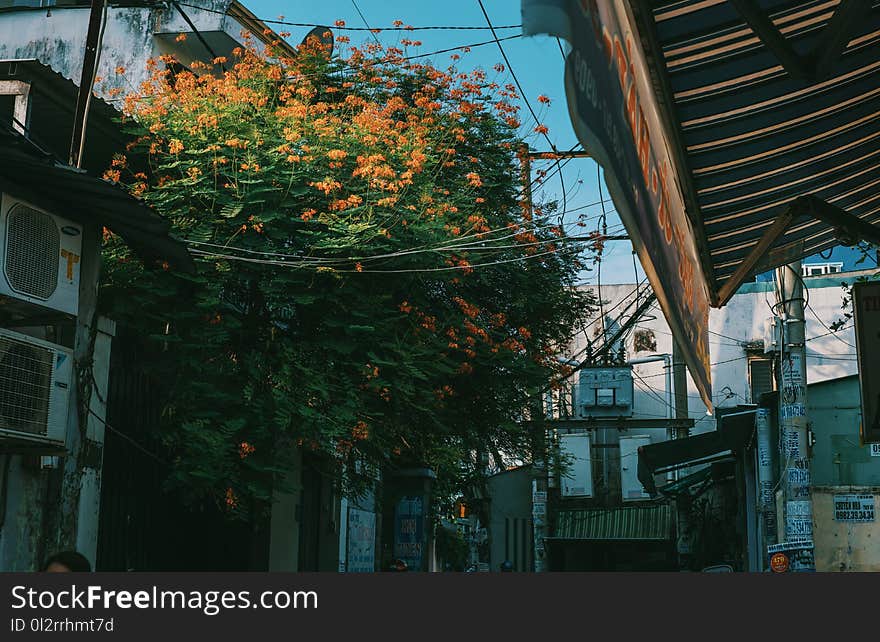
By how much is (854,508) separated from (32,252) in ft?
37.9

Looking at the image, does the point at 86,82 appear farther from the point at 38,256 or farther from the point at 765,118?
the point at 765,118

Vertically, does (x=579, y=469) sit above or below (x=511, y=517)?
above

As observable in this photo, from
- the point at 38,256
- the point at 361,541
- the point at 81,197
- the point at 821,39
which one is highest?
the point at 81,197

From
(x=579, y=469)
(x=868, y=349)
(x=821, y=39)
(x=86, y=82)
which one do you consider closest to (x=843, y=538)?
(x=868, y=349)

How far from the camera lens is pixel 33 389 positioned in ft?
26.5

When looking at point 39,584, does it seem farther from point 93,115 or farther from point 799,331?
point 799,331

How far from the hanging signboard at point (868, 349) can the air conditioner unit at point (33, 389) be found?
5.99 meters

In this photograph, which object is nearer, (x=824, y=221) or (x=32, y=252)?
(x=824, y=221)

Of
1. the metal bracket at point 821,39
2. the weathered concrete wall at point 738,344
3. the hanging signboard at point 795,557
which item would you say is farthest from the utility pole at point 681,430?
the metal bracket at point 821,39

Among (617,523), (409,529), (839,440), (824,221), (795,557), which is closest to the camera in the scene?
(824,221)

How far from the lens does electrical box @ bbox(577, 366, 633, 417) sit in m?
28.9

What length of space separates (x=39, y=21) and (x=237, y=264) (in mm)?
8782

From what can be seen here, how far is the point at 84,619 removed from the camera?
3.01 m

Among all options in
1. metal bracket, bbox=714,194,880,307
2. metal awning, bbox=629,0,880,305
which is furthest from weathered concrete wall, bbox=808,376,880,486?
metal bracket, bbox=714,194,880,307
